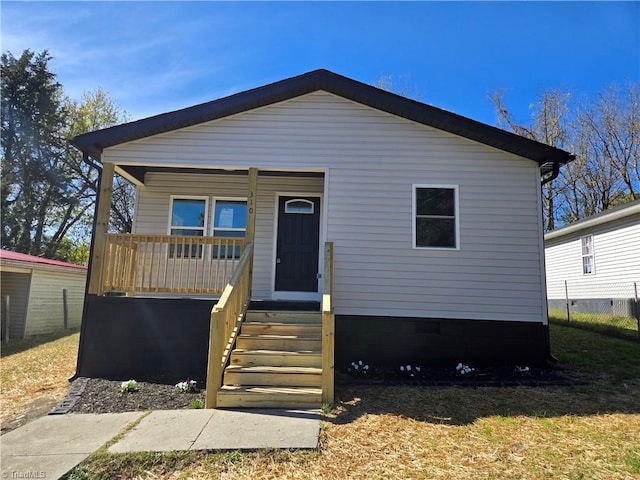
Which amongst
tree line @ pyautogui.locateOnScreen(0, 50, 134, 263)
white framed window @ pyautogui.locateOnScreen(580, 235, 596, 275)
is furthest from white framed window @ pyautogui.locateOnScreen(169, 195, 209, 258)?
tree line @ pyautogui.locateOnScreen(0, 50, 134, 263)

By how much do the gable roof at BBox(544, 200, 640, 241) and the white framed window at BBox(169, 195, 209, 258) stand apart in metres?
11.4

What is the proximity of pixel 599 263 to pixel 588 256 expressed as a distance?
0.69 meters

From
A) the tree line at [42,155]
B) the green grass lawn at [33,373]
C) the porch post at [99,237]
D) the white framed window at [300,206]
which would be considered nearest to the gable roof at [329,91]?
the porch post at [99,237]

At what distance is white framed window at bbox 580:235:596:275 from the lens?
13.0 metres

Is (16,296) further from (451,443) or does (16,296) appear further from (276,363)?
(451,443)

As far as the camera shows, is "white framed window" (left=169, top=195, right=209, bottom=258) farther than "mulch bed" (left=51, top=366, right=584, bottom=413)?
Yes

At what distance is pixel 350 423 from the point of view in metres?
4.14

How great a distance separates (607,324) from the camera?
9977mm

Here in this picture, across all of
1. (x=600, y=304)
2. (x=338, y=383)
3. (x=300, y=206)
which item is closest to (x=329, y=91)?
(x=300, y=206)

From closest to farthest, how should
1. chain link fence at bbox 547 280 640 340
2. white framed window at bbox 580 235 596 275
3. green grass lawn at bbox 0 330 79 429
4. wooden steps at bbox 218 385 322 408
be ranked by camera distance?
wooden steps at bbox 218 385 322 408
green grass lawn at bbox 0 330 79 429
chain link fence at bbox 547 280 640 340
white framed window at bbox 580 235 596 275

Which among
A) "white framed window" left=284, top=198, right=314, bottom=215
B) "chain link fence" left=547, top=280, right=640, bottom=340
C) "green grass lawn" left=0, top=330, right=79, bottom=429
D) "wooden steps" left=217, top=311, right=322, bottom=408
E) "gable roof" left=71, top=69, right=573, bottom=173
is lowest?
"green grass lawn" left=0, top=330, right=79, bottom=429

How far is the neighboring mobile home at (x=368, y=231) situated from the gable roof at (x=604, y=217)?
220 inches

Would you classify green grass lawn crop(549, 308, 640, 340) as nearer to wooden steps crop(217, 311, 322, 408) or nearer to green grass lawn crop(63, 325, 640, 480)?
green grass lawn crop(63, 325, 640, 480)

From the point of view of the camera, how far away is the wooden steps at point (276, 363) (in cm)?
465
